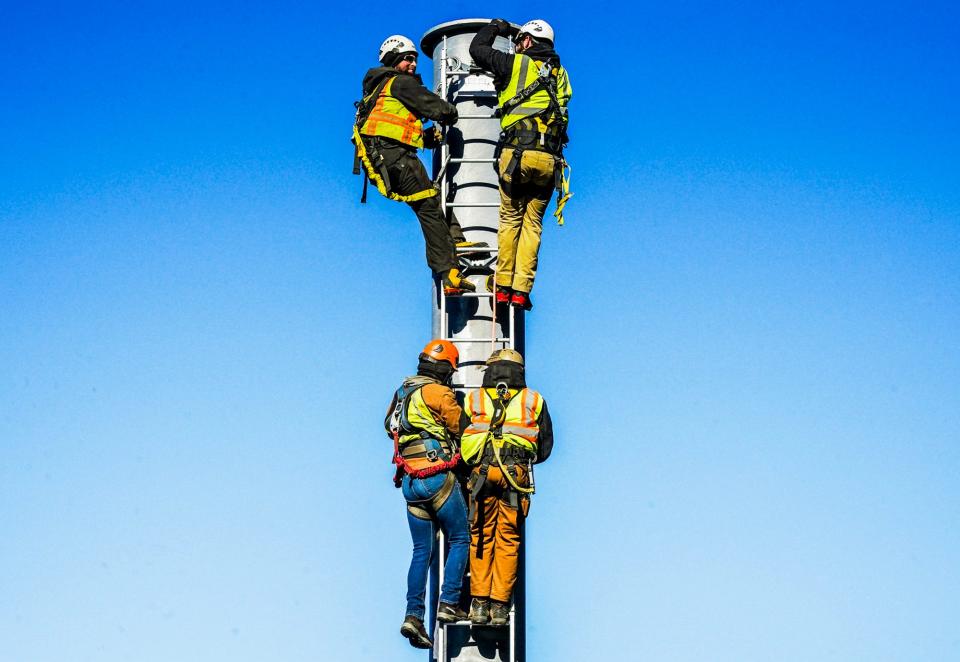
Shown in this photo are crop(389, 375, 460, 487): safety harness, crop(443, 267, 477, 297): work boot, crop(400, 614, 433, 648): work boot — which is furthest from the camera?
crop(443, 267, 477, 297): work boot

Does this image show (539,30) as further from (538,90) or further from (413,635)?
(413,635)

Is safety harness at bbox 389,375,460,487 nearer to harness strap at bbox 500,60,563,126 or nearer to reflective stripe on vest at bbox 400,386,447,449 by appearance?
reflective stripe on vest at bbox 400,386,447,449

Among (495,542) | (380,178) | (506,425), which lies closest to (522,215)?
(380,178)

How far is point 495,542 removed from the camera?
17359 mm

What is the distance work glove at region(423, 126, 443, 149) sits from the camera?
19.5 meters

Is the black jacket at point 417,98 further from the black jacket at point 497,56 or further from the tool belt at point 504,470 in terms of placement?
the tool belt at point 504,470

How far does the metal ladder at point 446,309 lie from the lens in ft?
58.0

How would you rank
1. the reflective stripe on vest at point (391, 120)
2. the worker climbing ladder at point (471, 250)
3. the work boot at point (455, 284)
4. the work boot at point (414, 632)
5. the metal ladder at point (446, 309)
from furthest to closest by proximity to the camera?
the reflective stripe on vest at point (391, 120) < the work boot at point (455, 284) < the worker climbing ladder at point (471, 250) < the metal ladder at point (446, 309) < the work boot at point (414, 632)

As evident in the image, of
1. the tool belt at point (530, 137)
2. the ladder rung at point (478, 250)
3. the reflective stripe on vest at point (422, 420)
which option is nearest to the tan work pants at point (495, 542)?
the reflective stripe on vest at point (422, 420)

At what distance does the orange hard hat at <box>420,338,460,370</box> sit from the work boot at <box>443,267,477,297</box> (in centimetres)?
115

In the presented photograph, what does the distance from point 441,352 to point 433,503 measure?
5.39 ft

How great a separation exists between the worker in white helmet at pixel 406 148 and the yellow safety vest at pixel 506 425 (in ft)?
6.30

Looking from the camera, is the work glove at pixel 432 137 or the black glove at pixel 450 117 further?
the work glove at pixel 432 137

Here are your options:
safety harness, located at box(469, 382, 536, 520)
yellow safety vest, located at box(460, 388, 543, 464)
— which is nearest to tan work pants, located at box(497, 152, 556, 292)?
yellow safety vest, located at box(460, 388, 543, 464)
